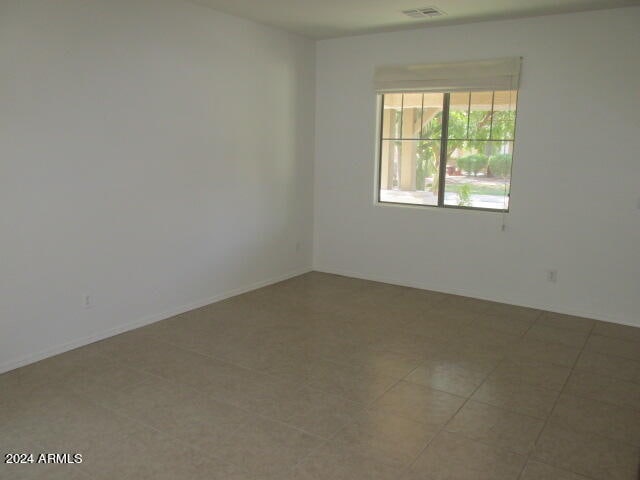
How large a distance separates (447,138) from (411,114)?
0.47m

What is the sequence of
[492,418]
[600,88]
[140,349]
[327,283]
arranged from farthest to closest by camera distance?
[327,283]
[600,88]
[140,349]
[492,418]

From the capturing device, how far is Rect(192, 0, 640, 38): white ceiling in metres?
4.12

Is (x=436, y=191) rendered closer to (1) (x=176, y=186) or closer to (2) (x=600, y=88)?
(2) (x=600, y=88)

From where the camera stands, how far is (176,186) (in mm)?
4395

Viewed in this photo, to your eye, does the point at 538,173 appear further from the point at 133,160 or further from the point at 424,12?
the point at 133,160

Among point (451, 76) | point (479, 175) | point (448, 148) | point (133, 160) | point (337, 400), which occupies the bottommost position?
point (337, 400)

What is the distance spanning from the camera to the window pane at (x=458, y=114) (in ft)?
16.8

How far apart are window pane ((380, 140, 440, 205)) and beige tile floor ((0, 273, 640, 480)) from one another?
4.72ft

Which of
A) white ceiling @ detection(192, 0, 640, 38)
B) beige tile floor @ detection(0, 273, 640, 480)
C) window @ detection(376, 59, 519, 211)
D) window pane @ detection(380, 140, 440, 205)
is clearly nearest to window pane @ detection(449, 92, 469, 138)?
window @ detection(376, 59, 519, 211)

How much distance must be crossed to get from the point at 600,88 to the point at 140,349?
4.12 m

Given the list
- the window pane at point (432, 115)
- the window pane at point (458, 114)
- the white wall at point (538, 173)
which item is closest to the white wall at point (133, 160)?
the white wall at point (538, 173)

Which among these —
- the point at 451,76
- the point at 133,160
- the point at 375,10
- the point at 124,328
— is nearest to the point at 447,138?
the point at 451,76

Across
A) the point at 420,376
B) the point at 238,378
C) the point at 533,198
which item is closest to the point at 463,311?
the point at 533,198

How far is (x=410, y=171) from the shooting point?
556 centimetres
